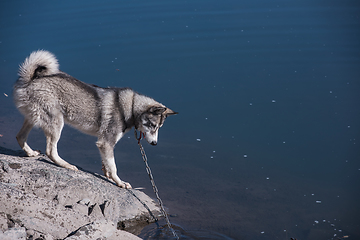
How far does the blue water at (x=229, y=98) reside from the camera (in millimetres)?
5848

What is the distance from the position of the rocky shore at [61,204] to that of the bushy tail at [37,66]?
128 cm

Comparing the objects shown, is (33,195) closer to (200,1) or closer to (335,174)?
(335,174)

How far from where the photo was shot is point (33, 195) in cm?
431

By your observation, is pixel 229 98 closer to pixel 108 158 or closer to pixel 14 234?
pixel 108 158

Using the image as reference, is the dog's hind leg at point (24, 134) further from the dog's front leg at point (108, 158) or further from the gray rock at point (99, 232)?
the gray rock at point (99, 232)

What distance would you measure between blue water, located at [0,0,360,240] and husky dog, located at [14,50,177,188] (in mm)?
1335

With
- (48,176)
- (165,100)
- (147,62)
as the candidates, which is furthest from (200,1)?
(48,176)

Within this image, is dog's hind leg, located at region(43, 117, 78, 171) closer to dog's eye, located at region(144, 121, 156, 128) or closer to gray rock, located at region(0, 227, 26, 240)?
dog's eye, located at region(144, 121, 156, 128)

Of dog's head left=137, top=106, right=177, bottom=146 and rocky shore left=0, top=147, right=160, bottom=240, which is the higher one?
dog's head left=137, top=106, right=177, bottom=146

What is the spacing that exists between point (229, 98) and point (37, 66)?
502 cm

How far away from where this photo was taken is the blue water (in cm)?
585

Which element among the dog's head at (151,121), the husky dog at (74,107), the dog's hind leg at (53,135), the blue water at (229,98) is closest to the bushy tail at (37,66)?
the husky dog at (74,107)

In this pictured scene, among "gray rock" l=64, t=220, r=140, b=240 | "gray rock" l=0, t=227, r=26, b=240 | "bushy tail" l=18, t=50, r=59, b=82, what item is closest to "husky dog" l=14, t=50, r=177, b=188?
"bushy tail" l=18, t=50, r=59, b=82

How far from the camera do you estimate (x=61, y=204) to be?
14.9 ft
